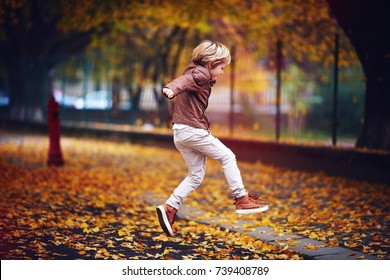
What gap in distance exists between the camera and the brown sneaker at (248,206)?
253 inches

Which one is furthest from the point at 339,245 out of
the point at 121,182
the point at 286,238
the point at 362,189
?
the point at 121,182

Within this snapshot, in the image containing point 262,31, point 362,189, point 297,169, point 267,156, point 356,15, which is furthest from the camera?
point 262,31

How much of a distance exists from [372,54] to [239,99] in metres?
3.97

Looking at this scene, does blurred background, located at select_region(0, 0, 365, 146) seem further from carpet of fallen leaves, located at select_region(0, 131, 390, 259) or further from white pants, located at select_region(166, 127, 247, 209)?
white pants, located at select_region(166, 127, 247, 209)

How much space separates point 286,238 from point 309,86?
8.04 meters

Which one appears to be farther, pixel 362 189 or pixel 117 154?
pixel 117 154

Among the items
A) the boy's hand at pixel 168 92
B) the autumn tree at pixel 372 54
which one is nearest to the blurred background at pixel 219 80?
the autumn tree at pixel 372 54

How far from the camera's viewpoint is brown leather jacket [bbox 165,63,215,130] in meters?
6.07

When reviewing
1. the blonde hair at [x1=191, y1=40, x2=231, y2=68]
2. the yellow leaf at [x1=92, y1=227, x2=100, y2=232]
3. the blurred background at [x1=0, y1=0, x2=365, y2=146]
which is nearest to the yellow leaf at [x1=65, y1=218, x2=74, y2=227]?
the yellow leaf at [x1=92, y1=227, x2=100, y2=232]

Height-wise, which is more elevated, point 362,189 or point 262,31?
point 262,31

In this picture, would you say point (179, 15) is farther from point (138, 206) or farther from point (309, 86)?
point (138, 206)

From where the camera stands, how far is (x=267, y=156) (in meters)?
14.0

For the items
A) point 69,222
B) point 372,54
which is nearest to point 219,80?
point 372,54

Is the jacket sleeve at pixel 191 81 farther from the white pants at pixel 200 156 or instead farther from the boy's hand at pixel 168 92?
the white pants at pixel 200 156
